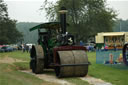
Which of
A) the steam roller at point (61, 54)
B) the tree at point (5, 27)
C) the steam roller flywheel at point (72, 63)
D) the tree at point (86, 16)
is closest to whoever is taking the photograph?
the steam roller flywheel at point (72, 63)

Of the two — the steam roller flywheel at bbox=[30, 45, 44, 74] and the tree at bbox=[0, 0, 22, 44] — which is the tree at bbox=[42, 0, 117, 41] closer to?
the tree at bbox=[0, 0, 22, 44]

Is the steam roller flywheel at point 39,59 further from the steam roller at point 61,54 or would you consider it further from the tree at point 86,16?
the tree at point 86,16

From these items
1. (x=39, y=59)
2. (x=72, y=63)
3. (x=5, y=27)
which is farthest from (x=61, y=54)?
(x=5, y=27)

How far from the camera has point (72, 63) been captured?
10.2m

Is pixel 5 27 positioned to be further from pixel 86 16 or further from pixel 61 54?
pixel 61 54

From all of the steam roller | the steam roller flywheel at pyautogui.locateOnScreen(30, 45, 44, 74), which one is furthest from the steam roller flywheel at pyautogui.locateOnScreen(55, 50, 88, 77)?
the steam roller flywheel at pyautogui.locateOnScreen(30, 45, 44, 74)

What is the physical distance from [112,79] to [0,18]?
49.8 metres

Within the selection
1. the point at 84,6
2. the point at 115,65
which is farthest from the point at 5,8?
the point at 115,65

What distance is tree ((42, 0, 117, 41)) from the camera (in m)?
41.7

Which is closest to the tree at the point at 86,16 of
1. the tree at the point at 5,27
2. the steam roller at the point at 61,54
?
the tree at the point at 5,27

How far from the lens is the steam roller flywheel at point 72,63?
1006cm

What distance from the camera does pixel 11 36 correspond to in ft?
204

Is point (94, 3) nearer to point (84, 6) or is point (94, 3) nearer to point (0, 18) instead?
point (84, 6)

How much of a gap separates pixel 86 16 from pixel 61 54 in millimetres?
32038
